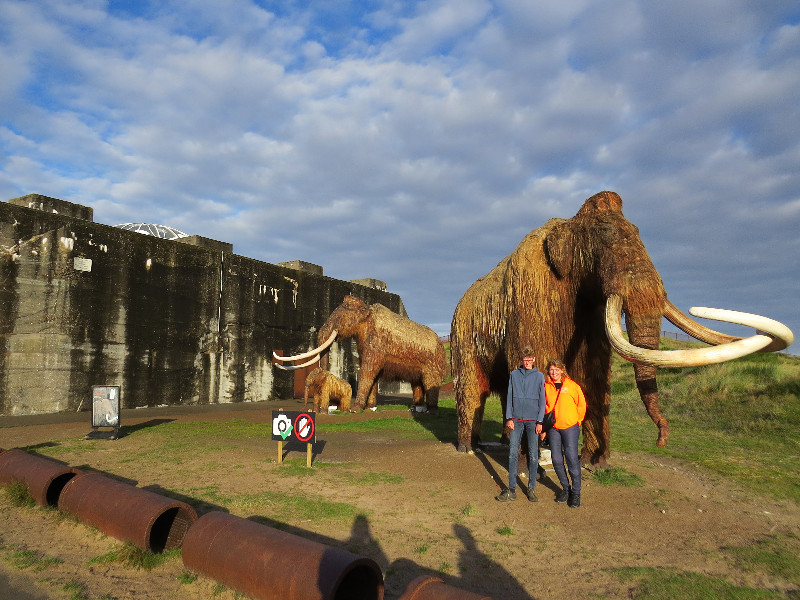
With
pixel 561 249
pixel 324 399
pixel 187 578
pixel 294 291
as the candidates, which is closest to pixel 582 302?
pixel 561 249

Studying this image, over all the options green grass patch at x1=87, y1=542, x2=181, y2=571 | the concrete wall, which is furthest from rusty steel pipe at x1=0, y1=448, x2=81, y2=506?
the concrete wall

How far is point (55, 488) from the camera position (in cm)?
500

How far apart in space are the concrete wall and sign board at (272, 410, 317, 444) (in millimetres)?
7911

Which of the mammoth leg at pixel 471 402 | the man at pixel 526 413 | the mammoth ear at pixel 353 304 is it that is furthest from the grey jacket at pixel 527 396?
the mammoth ear at pixel 353 304

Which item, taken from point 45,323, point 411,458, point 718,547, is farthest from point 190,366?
point 718,547

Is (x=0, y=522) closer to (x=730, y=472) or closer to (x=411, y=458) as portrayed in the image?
(x=411, y=458)

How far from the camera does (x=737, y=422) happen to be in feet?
36.9

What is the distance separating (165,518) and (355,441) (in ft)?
15.8

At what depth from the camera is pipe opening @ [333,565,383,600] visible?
2816mm

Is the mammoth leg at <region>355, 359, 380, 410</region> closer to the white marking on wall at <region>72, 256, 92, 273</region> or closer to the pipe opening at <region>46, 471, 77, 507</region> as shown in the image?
the white marking on wall at <region>72, 256, 92, 273</region>

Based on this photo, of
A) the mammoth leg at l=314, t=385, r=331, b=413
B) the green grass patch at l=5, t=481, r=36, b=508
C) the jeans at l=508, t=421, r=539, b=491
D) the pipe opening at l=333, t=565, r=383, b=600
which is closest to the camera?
the pipe opening at l=333, t=565, r=383, b=600

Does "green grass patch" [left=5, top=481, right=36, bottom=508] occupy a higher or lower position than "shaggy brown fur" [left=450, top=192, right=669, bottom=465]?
lower

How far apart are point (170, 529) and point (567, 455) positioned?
3.71 meters

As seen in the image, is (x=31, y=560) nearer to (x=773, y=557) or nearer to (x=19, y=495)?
(x=19, y=495)
